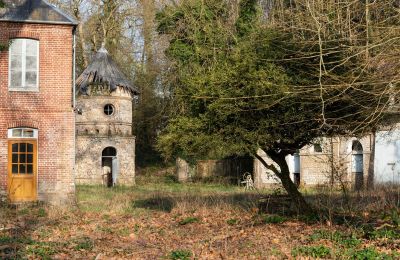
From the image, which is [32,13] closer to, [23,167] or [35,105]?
[35,105]

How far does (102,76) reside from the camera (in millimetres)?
37156

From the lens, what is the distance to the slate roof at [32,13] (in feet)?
69.0

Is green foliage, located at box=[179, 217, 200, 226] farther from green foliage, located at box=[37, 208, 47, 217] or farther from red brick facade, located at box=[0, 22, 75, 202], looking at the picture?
red brick facade, located at box=[0, 22, 75, 202]

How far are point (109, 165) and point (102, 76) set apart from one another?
638 cm

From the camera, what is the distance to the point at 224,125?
48.8ft

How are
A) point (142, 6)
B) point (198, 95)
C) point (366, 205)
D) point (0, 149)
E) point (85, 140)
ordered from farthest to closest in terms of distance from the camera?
point (142, 6) → point (85, 140) → point (0, 149) → point (366, 205) → point (198, 95)

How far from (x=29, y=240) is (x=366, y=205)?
29.7 ft

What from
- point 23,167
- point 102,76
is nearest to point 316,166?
point 102,76

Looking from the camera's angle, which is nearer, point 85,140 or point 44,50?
point 44,50

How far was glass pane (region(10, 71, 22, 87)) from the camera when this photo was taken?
69.3 ft

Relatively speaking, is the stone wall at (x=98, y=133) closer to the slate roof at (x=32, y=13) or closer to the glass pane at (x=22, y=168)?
the slate roof at (x=32, y=13)

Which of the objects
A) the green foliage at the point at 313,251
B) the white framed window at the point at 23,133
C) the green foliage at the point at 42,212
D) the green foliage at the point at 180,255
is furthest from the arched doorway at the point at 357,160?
the green foliage at the point at 180,255

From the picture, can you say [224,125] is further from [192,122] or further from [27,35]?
[27,35]

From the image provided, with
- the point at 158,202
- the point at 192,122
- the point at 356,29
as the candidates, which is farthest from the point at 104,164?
the point at 356,29
